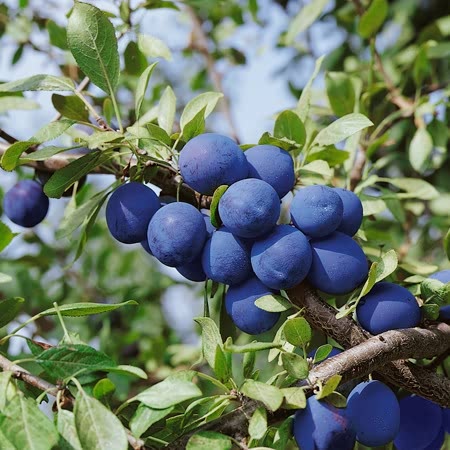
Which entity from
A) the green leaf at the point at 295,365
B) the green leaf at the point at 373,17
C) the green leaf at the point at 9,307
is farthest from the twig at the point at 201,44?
the green leaf at the point at 295,365

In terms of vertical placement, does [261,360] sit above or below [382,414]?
below

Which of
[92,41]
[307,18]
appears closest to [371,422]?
[92,41]

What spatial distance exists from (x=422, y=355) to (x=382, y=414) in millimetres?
86

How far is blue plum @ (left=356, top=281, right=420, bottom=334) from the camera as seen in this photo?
0.79 meters

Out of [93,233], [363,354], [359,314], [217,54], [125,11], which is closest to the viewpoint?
[363,354]

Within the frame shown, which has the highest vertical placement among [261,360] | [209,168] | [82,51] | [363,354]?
[82,51]

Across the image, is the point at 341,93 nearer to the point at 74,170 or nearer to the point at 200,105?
the point at 200,105

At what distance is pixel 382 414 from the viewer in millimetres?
736

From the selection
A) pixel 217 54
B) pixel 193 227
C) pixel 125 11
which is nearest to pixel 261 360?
pixel 217 54

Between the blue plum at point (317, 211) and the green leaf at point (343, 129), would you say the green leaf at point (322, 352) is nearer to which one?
the blue plum at point (317, 211)

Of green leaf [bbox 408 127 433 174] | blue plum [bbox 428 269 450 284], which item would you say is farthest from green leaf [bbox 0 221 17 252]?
green leaf [bbox 408 127 433 174]

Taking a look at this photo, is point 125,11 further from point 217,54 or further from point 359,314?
point 217,54

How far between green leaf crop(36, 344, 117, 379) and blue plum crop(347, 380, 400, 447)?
0.85ft

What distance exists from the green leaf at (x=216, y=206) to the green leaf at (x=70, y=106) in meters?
0.27
